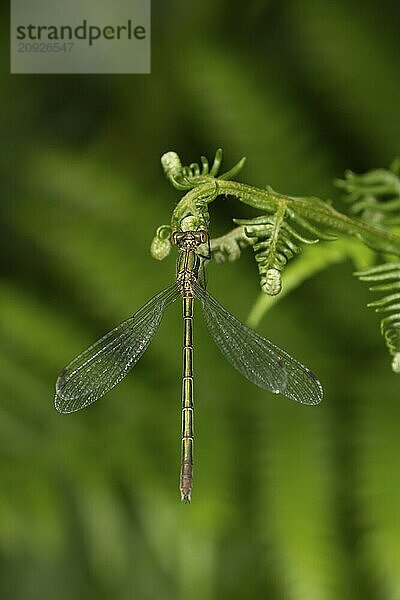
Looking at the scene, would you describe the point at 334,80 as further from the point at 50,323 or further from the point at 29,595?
the point at 29,595

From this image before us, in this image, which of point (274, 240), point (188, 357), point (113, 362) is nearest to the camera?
point (274, 240)

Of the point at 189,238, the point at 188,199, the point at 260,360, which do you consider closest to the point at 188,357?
the point at 260,360

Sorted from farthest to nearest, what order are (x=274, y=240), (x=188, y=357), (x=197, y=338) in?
(x=197, y=338), (x=188, y=357), (x=274, y=240)

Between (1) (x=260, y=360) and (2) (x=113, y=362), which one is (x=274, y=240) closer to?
(1) (x=260, y=360)

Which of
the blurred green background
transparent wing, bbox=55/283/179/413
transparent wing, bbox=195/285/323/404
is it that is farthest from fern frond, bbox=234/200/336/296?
the blurred green background

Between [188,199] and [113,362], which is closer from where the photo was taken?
[188,199]

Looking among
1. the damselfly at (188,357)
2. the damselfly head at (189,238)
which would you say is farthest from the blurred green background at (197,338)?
the damselfly head at (189,238)

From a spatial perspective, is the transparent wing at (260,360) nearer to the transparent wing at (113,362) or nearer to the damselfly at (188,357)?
the damselfly at (188,357)
